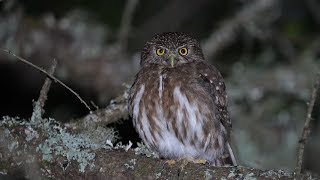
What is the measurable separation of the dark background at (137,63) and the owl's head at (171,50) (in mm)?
781

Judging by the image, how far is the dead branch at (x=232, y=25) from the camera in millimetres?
6914

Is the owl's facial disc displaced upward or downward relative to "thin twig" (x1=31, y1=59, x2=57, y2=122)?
upward

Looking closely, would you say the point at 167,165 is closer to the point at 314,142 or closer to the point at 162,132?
the point at 162,132

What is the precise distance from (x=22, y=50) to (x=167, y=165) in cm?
310

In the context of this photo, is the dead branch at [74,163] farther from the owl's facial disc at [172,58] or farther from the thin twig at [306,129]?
the owl's facial disc at [172,58]

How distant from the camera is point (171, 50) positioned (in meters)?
5.48

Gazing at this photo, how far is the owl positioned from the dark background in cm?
130

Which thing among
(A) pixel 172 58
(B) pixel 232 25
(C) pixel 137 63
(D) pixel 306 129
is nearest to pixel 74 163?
(D) pixel 306 129

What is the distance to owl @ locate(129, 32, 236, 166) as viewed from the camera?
4863 millimetres

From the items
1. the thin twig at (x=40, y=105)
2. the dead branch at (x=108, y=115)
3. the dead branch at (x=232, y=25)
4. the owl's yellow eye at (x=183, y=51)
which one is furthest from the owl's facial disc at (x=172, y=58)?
the dead branch at (x=232, y=25)

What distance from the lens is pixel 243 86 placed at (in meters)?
6.74

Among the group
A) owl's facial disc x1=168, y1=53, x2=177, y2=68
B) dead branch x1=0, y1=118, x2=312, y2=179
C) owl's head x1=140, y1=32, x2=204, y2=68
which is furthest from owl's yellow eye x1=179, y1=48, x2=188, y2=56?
dead branch x1=0, y1=118, x2=312, y2=179

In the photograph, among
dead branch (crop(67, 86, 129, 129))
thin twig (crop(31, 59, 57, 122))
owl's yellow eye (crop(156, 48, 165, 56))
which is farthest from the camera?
owl's yellow eye (crop(156, 48, 165, 56))

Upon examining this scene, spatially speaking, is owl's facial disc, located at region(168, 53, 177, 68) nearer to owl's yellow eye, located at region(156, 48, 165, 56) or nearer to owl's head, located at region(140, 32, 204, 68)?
owl's head, located at region(140, 32, 204, 68)
